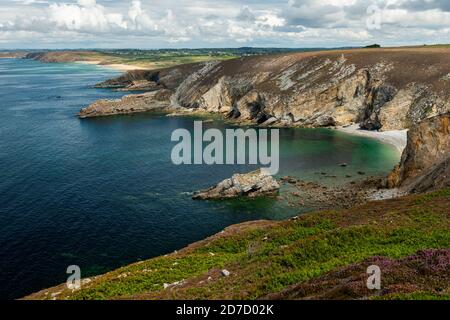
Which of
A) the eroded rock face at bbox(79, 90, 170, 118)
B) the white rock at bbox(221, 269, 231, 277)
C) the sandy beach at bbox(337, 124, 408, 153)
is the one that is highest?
the eroded rock face at bbox(79, 90, 170, 118)

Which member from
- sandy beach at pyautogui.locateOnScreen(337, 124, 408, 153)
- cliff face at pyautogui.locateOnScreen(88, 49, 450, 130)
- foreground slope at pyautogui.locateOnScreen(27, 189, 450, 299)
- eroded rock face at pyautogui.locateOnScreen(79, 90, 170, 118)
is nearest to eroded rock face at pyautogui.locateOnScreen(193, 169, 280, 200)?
foreground slope at pyautogui.locateOnScreen(27, 189, 450, 299)

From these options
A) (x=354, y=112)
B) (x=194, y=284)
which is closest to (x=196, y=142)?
(x=354, y=112)

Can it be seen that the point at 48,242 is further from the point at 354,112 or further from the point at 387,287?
the point at 354,112

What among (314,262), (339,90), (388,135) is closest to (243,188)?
(314,262)

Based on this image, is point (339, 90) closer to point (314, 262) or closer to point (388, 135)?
point (388, 135)

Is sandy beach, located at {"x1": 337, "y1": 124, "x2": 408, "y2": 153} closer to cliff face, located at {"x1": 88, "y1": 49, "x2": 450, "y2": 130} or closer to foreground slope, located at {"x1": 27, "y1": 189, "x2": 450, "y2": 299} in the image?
cliff face, located at {"x1": 88, "y1": 49, "x2": 450, "y2": 130}
